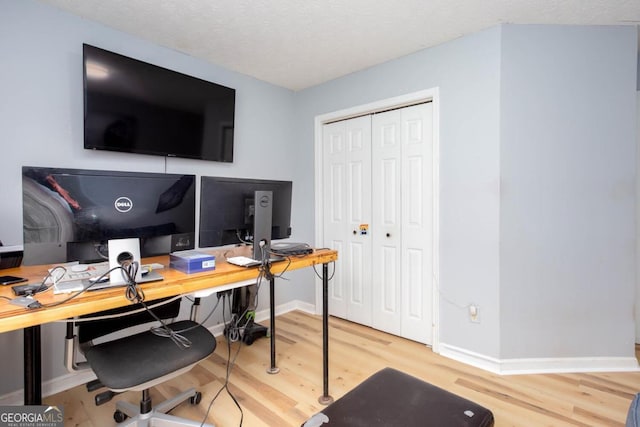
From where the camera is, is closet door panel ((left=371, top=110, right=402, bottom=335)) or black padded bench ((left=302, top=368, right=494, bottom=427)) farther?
closet door panel ((left=371, top=110, right=402, bottom=335))

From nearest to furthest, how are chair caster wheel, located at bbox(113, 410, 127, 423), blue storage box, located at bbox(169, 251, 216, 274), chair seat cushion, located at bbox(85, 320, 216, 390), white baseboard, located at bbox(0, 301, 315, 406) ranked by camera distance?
chair seat cushion, located at bbox(85, 320, 216, 390) < blue storage box, located at bbox(169, 251, 216, 274) < chair caster wheel, located at bbox(113, 410, 127, 423) < white baseboard, located at bbox(0, 301, 315, 406)

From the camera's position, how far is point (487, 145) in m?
2.35

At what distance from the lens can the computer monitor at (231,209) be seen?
61.3 inches

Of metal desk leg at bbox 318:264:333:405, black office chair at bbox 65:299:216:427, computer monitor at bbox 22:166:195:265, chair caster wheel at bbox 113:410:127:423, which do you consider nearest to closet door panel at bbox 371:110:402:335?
metal desk leg at bbox 318:264:333:405

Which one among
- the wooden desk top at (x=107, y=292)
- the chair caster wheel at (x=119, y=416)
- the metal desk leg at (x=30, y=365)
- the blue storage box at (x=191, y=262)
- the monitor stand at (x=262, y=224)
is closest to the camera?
the wooden desk top at (x=107, y=292)

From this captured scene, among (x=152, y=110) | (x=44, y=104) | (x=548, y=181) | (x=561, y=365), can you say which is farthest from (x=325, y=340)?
(x=44, y=104)

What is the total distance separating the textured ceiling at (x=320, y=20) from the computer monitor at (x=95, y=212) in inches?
53.5

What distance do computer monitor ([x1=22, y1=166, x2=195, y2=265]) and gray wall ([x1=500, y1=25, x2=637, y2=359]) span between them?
2223mm

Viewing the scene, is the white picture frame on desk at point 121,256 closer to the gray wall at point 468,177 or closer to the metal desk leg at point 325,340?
the metal desk leg at point 325,340

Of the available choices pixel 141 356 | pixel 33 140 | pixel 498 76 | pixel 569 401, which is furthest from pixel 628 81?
pixel 33 140

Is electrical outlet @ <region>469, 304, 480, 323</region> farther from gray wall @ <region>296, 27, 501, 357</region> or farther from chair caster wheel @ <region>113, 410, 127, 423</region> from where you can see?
chair caster wheel @ <region>113, 410, 127, 423</region>

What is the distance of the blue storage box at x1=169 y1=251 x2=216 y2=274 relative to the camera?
1.46 meters

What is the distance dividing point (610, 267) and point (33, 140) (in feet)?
13.3

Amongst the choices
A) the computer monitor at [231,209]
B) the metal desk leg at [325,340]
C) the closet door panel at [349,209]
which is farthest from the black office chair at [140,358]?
the closet door panel at [349,209]
